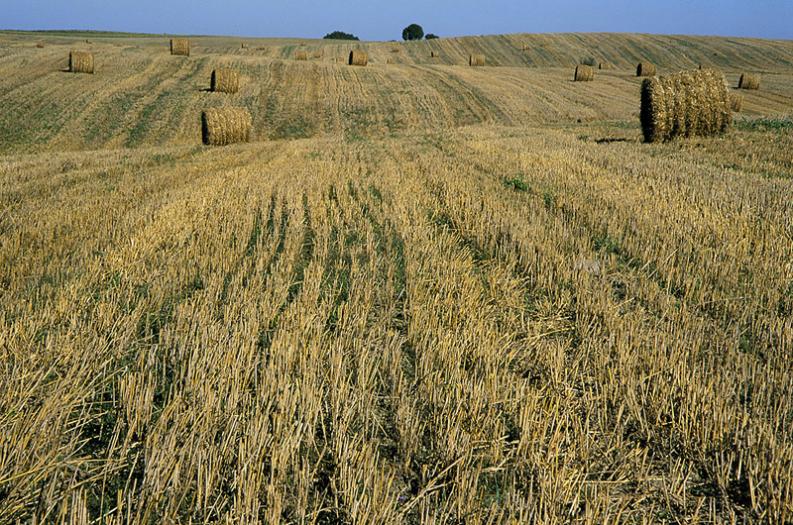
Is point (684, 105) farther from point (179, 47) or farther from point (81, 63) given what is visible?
point (179, 47)

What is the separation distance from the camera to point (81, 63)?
1277 inches

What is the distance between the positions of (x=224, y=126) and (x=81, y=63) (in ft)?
58.0

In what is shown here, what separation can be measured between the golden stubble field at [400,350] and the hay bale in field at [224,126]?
378 inches

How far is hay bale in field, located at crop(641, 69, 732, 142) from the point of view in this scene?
15625 mm

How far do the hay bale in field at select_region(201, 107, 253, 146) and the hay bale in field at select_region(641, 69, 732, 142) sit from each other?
12034 mm

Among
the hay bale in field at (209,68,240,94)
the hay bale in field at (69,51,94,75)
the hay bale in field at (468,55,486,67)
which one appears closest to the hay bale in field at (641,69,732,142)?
the hay bale in field at (209,68,240,94)

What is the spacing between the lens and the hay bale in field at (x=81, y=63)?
32.4 m

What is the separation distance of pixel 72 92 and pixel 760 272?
1197 inches

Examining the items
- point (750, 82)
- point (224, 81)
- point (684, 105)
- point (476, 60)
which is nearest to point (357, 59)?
point (224, 81)

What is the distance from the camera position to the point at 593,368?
3.57 m

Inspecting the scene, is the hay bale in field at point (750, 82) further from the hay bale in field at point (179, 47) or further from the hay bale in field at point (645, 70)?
the hay bale in field at point (179, 47)

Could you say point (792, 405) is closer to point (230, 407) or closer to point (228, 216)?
point (230, 407)

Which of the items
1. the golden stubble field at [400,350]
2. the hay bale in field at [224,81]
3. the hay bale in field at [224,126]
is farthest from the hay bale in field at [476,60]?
the golden stubble field at [400,350]

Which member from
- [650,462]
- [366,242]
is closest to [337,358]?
[650,462]
